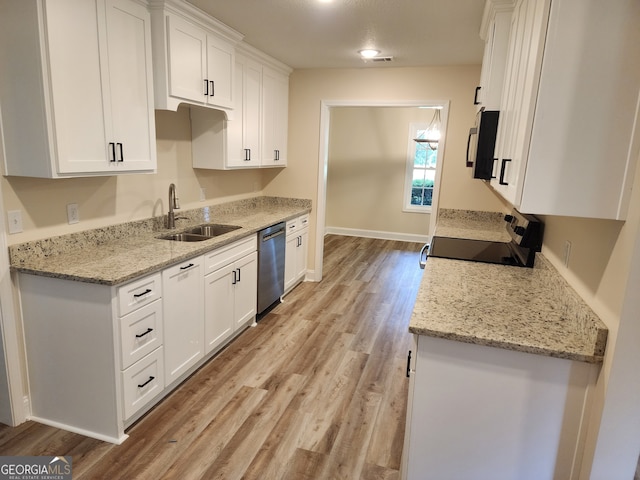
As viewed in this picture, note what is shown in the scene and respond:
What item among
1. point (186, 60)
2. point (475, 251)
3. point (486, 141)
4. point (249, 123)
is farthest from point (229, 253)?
point (486, 141)

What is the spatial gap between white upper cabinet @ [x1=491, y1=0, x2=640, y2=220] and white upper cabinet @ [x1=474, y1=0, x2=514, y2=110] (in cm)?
104

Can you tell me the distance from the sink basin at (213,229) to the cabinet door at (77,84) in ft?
4.27

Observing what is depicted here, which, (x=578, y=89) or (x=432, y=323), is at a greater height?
(x=578, y=89)

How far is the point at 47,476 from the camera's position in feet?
6.50

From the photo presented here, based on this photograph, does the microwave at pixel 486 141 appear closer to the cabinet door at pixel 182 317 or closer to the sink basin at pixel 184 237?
the cabinet door at pixel 182 317

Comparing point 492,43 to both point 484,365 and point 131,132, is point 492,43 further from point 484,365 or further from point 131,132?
point 131,132

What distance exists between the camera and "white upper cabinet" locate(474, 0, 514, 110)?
7.65 feet

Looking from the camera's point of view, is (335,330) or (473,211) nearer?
(335,330)

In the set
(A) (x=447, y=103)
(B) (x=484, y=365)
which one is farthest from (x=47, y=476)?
(A) (x=447, y=103)

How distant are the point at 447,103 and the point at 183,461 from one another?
12.5 feet

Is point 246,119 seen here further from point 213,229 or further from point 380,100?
point 380,100

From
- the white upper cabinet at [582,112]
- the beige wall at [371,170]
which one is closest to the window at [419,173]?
the beige wall at [371,170]

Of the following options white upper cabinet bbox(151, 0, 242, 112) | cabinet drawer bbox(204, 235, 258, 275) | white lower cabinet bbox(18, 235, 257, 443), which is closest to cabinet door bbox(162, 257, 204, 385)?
white lower cabinet bbox(18, 235, 257, 443)

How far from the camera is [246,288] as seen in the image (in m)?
3.46
